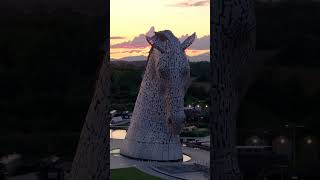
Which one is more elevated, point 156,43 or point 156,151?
point 156,43

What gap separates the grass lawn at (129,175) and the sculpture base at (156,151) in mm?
1913

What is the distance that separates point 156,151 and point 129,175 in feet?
10.5

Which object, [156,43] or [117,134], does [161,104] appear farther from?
[117,134]

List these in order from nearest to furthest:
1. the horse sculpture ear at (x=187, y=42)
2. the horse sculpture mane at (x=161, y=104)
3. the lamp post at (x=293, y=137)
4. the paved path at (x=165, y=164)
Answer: the lamp post at (x=293, y=137)
the paved path at (x=165, y=164)
the horse sculpture mane at (x=161, y=104)
the horse sculpture ear at (x=187, y=42)

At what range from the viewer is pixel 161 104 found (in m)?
17.7

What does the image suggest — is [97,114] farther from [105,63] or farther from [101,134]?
[105,63]

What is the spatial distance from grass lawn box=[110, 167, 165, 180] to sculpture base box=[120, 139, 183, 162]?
1913 millimetres

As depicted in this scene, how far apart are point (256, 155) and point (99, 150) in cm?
222

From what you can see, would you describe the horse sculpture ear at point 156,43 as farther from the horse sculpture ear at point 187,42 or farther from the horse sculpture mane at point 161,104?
the horse sculpture ear at point 187,42

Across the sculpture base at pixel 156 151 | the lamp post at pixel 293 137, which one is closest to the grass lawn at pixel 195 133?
the sculpture base at pixel 156 151

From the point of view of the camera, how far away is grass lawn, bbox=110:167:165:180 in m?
14.1

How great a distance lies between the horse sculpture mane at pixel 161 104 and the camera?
16766mm

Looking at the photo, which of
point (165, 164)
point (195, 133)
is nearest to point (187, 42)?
point (165, 164)

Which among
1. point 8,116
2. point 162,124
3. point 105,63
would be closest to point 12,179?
point 8,116
